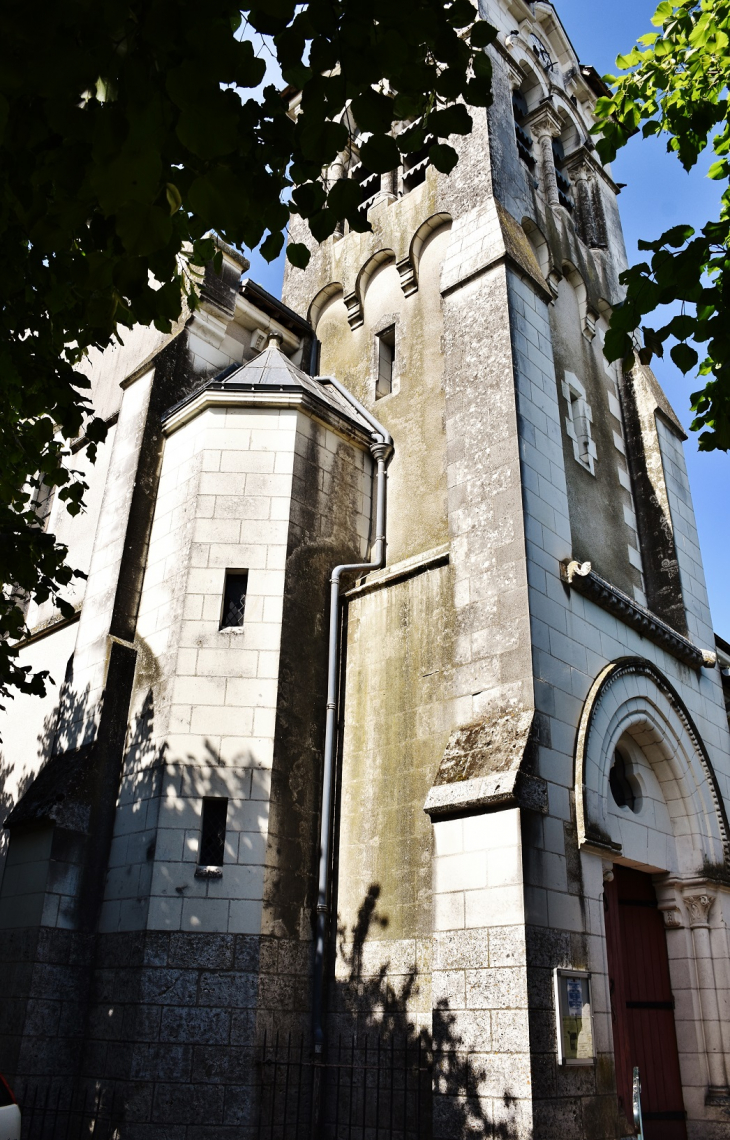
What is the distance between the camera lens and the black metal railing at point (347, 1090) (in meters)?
8.25

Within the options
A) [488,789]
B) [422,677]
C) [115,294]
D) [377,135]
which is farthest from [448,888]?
[377,135]

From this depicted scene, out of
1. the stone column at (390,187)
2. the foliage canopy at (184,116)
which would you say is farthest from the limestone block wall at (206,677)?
the foliage canopy at (184,116)

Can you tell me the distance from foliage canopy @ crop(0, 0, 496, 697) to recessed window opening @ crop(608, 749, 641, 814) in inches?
298

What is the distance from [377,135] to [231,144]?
3.02ft

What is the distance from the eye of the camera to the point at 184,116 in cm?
306

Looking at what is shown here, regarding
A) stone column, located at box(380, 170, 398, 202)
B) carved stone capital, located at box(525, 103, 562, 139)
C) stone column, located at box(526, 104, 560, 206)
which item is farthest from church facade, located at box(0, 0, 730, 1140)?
carved stone capital, located at box(525, 103, 562, 139)

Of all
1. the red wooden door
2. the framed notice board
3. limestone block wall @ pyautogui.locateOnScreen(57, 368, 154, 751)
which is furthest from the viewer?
limestone block wall @ pyautogui.locateOnScreen(57, 368, 154, 751)

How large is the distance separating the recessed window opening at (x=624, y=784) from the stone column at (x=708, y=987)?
3.75 feet

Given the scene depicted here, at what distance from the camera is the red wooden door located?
30.4ft

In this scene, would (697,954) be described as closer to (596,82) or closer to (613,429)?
(613,429)

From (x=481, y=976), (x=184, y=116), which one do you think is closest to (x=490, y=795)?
(x=481, y=976)

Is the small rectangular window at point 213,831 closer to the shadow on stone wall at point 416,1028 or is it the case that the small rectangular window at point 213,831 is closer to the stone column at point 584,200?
the shadow on stone wall at point 416,1028

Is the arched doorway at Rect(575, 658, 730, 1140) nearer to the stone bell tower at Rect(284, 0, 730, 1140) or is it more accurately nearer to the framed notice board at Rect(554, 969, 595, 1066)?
the stone bell tower at Rect(284, 0, 730, 1140)

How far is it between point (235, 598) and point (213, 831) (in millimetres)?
2629
